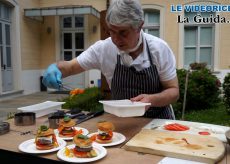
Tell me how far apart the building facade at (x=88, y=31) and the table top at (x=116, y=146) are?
711cm

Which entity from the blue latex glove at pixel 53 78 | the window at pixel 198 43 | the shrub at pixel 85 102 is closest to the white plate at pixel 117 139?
the blue latex glove at pixel 53 78

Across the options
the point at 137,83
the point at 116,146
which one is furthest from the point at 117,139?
the point at 137,83

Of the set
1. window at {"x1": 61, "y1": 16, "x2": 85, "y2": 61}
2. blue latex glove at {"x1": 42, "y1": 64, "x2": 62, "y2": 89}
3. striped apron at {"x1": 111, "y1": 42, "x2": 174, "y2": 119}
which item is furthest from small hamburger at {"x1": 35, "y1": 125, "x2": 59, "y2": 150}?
window at {"x1": 61, "y1": 16, "x2": 85, "y2": 61}

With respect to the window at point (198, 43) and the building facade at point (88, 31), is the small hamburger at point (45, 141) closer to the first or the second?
the building facade at point (88, 31)

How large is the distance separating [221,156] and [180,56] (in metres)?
8.17

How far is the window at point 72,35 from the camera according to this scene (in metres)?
9.95

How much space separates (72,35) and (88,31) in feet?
2.42

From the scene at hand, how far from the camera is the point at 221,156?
43.1 inches

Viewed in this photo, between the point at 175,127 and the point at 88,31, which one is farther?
the point at 88,31

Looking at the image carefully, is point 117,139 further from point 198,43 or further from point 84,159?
point 198,43

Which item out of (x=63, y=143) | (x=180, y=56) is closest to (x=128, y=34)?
(x=63, y=143)

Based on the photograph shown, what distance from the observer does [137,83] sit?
1782 millimetres

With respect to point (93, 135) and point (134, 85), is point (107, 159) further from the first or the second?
point (134, 85)

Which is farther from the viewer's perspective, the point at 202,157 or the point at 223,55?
the point at 223,55
